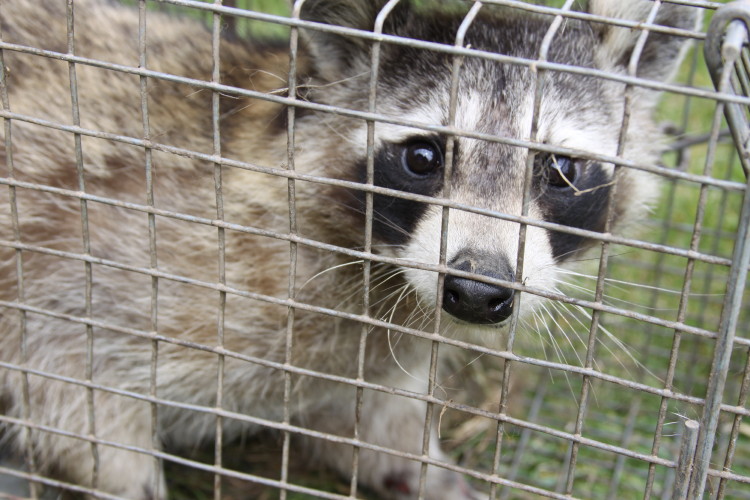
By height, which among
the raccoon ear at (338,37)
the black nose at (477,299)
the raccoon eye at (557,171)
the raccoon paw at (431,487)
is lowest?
the raccoon paw at (431,487)

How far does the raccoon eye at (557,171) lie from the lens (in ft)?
6.89

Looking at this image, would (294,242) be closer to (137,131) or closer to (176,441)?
(137,131)

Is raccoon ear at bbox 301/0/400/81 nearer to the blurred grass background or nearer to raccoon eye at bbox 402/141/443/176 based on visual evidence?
raccoon eye at bbox 402/141/443/176

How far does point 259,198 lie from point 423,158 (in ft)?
1.82

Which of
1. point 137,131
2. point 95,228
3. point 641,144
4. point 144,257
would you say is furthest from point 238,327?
point 641,144

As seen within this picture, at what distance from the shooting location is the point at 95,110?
8.51ft

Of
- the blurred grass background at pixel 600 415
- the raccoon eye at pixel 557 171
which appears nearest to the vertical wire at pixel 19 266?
the blurred grass background at pixel 600 415

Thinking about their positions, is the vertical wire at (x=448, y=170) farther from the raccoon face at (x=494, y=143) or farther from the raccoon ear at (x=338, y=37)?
the raccoon ear at (x=338, y=37)

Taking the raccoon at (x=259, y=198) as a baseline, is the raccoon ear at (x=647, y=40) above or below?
above

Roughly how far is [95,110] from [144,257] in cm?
54

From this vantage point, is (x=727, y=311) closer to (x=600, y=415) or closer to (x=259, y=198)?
(x=259, y=198)

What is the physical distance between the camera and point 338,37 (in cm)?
233

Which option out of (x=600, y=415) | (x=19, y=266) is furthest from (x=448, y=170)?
(x=600, y=415)

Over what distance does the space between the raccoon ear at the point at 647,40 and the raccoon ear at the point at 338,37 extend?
678mm
